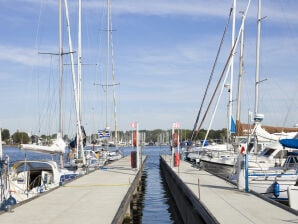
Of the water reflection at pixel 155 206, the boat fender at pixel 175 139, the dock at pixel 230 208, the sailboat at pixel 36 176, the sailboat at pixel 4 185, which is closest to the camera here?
the dock at pixel 230 208

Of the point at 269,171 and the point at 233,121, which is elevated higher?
the point at 233,121

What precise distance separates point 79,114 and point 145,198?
35.7 ft

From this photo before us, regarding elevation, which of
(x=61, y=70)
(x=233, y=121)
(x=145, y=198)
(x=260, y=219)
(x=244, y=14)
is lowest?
(x=145, y=198)

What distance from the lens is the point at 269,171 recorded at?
912 inches

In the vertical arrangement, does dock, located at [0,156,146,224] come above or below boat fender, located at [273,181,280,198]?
above

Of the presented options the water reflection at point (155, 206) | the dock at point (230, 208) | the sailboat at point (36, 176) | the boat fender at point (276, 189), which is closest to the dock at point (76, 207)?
→ the water reflection at point (155, 206)

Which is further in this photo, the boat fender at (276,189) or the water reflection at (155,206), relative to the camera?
the boat fender at (276,189)

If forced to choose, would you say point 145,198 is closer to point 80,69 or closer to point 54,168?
point 54,168

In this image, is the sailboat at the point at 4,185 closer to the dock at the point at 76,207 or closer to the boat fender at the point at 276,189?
the dock at the point at 76,207

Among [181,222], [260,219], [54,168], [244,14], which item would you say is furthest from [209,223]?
[244,14]

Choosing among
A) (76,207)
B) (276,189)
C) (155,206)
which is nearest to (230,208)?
(76,207)

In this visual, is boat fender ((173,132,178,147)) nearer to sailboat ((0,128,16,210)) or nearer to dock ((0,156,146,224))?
dock ((0,156,146,224))

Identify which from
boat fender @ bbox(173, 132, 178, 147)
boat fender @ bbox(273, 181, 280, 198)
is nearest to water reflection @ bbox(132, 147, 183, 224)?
boat fender @ bbox(173, 132, 178, 147)

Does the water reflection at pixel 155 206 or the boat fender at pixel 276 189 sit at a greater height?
the boat fender at pixel 276 189
